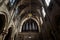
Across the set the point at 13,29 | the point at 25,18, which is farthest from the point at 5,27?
the point at 25,18

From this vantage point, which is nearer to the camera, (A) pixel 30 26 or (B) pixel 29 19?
(A) pixel 30 26

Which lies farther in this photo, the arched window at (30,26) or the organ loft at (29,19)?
the arched window at (30,26)

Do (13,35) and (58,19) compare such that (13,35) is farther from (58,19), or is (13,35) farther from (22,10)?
(58,19)

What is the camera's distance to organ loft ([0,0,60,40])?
37.1 ft

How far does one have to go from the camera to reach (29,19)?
67.9 feet

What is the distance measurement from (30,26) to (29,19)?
3.14 ft

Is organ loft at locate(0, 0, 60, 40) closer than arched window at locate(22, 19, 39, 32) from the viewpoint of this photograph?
Yes

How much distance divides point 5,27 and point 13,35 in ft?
9.31

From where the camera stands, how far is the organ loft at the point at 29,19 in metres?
11.3

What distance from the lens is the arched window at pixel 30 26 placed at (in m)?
20.0

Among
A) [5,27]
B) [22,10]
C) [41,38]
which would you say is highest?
[22,10]

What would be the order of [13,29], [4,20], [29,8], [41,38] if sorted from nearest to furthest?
[4,20] → [13,29] → [41,38] → [29,8]

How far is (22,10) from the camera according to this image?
17.7 m

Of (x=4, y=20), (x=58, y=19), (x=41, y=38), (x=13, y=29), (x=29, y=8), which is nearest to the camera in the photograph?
(x=58, y=19)
